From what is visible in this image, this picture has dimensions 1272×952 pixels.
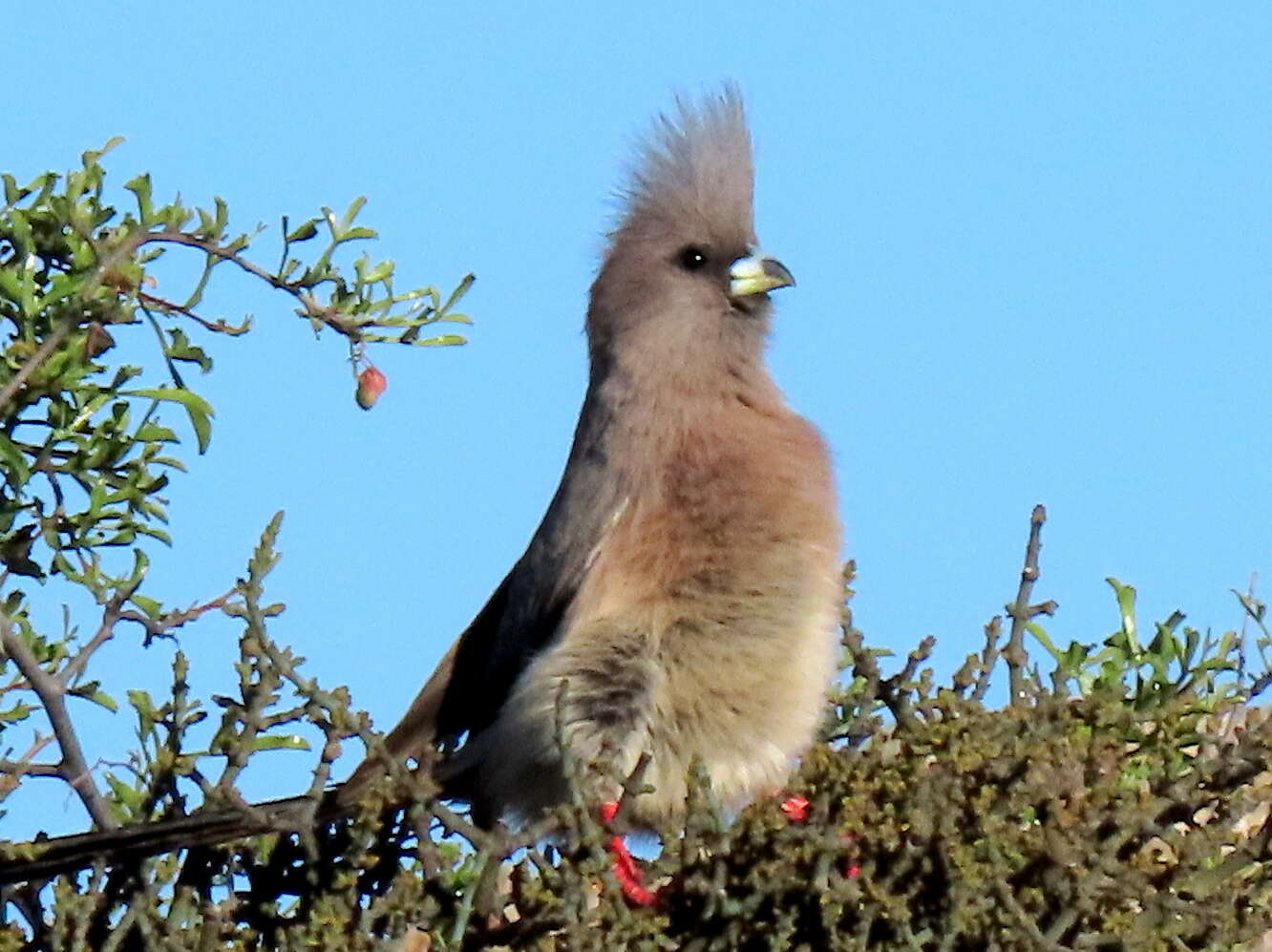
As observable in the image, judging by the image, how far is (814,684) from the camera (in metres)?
4.52

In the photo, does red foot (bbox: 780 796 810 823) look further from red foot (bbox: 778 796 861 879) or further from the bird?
the bird

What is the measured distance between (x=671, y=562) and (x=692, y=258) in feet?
3.70

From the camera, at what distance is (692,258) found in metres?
5.50

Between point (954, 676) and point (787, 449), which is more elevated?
point (787, 449)

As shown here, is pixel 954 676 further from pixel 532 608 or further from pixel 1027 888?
pixel 532 608

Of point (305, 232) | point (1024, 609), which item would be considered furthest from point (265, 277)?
point (1024, 609)

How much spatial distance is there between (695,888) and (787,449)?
6.32 ft

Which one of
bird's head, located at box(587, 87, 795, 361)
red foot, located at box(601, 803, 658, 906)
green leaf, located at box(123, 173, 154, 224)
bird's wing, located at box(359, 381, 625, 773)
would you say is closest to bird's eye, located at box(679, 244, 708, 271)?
bird's head, located at box(587, 87, 795, 361)

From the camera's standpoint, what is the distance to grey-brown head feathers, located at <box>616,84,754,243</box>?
5453 mm

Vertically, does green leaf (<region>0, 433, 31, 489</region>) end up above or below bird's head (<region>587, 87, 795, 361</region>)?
below

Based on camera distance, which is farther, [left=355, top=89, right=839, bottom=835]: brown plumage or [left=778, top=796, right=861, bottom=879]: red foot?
[left=355, top=89, right=839, bottom=835]: brown plumage

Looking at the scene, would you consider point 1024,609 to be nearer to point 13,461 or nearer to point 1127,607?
point 1127,607

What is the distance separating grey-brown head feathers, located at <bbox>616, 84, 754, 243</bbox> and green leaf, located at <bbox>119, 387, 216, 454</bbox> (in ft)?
6.00

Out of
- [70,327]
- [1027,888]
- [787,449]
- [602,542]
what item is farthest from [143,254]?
[1027,888]
